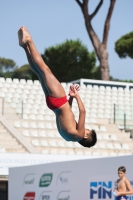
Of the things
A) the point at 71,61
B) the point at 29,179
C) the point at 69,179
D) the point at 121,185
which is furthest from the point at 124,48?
the point at 121,185

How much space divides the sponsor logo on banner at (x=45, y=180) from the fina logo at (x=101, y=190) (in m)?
1.45

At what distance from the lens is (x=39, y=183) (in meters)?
14.6

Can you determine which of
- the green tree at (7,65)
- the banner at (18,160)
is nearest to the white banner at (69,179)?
the banner at (18,160)

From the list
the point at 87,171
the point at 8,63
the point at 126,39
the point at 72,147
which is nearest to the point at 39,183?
the point at 87,171

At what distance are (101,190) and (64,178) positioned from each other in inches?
53.0

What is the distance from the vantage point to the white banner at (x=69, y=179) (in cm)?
1266

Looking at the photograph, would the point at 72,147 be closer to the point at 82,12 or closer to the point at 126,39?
the point at 82,12

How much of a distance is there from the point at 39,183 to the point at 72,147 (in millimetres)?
5867

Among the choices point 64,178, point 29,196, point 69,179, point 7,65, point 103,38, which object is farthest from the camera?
point 7,65

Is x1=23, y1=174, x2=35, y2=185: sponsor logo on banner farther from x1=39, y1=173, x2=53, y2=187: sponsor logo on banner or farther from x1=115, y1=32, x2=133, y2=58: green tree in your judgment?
x1=115, y1=32, x2=133, y2=58: green tree

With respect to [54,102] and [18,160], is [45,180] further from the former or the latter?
[54,102]

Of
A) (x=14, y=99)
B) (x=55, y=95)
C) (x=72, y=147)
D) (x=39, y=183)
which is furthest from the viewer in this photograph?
(x=14, y=99)

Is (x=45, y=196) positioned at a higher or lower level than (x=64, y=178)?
lower

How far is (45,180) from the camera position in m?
14.5
